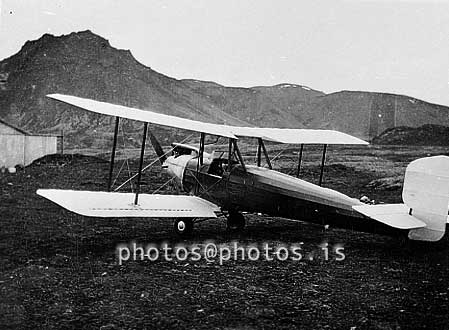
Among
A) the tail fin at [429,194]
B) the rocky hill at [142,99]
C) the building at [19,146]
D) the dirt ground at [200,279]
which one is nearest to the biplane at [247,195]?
the tail fin at [429,194]

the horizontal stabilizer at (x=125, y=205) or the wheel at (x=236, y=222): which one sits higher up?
the horizontal stabilizer at (x=125, y=205)

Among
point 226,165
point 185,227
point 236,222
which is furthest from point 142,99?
point 236,222

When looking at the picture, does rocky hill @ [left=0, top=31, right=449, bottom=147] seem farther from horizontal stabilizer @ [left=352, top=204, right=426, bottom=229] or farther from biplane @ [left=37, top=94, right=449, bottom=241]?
horizontal stabilizer @ [left=352, top=204, right=426, bottom=229]

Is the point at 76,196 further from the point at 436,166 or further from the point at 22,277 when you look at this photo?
the point at 436,166

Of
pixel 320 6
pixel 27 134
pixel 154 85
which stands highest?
pixel 320 6

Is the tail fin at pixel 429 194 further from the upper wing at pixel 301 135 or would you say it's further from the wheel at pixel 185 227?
the wheel at pixel 185 227

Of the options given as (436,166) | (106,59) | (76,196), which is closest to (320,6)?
(436,166)

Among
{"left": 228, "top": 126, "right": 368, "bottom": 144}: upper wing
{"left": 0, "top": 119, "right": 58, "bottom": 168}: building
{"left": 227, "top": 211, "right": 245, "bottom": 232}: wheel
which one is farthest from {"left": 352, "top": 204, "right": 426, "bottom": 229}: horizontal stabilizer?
{"left": 0, "top": 119, "right": 58, "bottom": 168}: building
